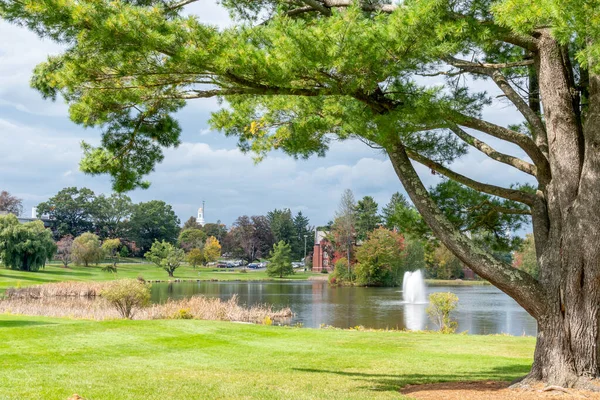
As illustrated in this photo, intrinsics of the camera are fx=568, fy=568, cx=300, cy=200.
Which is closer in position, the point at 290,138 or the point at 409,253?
the point at 290,138

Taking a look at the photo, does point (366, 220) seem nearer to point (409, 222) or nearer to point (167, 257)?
point (167, 257)

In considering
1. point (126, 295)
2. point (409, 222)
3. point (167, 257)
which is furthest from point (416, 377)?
point (167, 257)

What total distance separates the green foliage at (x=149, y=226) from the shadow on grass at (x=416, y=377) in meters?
68.1

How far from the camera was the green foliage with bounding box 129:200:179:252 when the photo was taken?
7331cm

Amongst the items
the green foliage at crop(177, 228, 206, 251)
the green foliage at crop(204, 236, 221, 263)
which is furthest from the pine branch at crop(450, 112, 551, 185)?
the green foliage at crop(177, 228, 206, 251)

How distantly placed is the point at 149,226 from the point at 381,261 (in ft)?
122

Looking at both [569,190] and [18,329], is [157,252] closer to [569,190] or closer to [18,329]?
[18,329]

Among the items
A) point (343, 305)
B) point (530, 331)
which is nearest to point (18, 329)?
point (530, 331)

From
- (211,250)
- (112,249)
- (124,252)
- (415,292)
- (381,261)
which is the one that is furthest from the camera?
(211,250)

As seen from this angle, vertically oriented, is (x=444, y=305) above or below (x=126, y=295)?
below

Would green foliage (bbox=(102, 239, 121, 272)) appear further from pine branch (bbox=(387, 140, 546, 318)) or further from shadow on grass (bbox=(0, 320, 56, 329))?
pine branch (bbox=(387, 140, 546, 318))

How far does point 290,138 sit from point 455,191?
87.3 inches

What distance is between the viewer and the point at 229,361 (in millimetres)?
8883

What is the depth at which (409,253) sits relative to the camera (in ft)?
167
